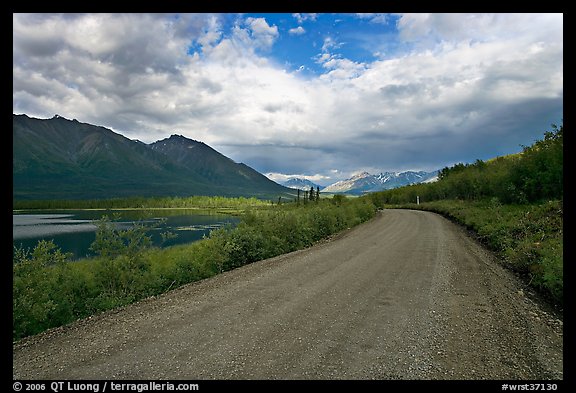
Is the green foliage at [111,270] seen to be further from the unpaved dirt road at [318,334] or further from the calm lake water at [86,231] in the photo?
the unpaved dirt road at [318,334]

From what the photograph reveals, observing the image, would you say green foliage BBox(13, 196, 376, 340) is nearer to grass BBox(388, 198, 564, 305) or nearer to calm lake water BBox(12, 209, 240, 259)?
calm lake water BBox(12, 209, 240, 259)

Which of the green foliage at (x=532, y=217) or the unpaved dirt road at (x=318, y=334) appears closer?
the unpaved dirt road at (x=318, y=334)

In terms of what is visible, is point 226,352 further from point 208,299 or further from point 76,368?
point 208,299

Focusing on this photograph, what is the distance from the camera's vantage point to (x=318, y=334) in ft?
17.6

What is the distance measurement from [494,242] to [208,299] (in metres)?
12.6

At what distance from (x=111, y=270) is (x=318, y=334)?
7214 mm

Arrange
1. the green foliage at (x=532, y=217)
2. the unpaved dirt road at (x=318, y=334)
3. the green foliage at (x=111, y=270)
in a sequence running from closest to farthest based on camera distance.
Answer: the unpaved dirt road at (x=318, y=334) → the green foliage at (x=111, y=270) → the green foliage at (x=532, y=217)

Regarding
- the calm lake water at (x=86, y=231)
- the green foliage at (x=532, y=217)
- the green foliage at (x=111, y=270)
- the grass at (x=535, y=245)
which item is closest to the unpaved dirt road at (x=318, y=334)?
the grass at (x=535, y=245)

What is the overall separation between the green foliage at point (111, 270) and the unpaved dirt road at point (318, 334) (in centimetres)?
181

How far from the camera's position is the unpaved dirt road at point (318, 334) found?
4215mm

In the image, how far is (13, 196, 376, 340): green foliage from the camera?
24.8 feet

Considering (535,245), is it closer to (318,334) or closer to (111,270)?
(318,334)

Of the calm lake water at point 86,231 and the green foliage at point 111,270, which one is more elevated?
the green foliage at point 111,270
